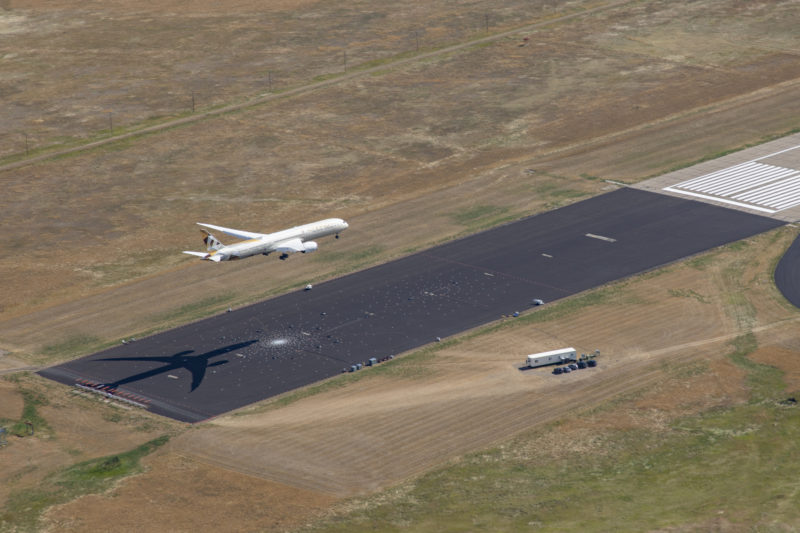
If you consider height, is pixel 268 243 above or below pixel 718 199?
above

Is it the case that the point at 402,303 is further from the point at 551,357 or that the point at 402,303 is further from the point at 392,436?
the point at 392,436

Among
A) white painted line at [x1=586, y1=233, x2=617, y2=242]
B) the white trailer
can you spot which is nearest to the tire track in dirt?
the white trailer

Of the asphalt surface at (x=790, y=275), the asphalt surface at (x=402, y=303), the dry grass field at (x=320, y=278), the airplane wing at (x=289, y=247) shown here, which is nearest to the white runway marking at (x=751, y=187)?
the asphalt surface at (x=402, y=303)

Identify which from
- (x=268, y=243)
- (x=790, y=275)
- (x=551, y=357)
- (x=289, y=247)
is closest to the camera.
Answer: (x=551, y=357)

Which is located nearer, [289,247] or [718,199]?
[289,247]

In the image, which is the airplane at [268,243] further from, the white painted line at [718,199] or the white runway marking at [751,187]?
the white runway marking at [751,187]

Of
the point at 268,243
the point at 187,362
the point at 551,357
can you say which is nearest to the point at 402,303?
the point at 268,243

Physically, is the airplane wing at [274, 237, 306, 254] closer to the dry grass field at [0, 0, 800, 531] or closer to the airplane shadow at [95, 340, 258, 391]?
the dry grass field at [0, 0, 800, 531]
